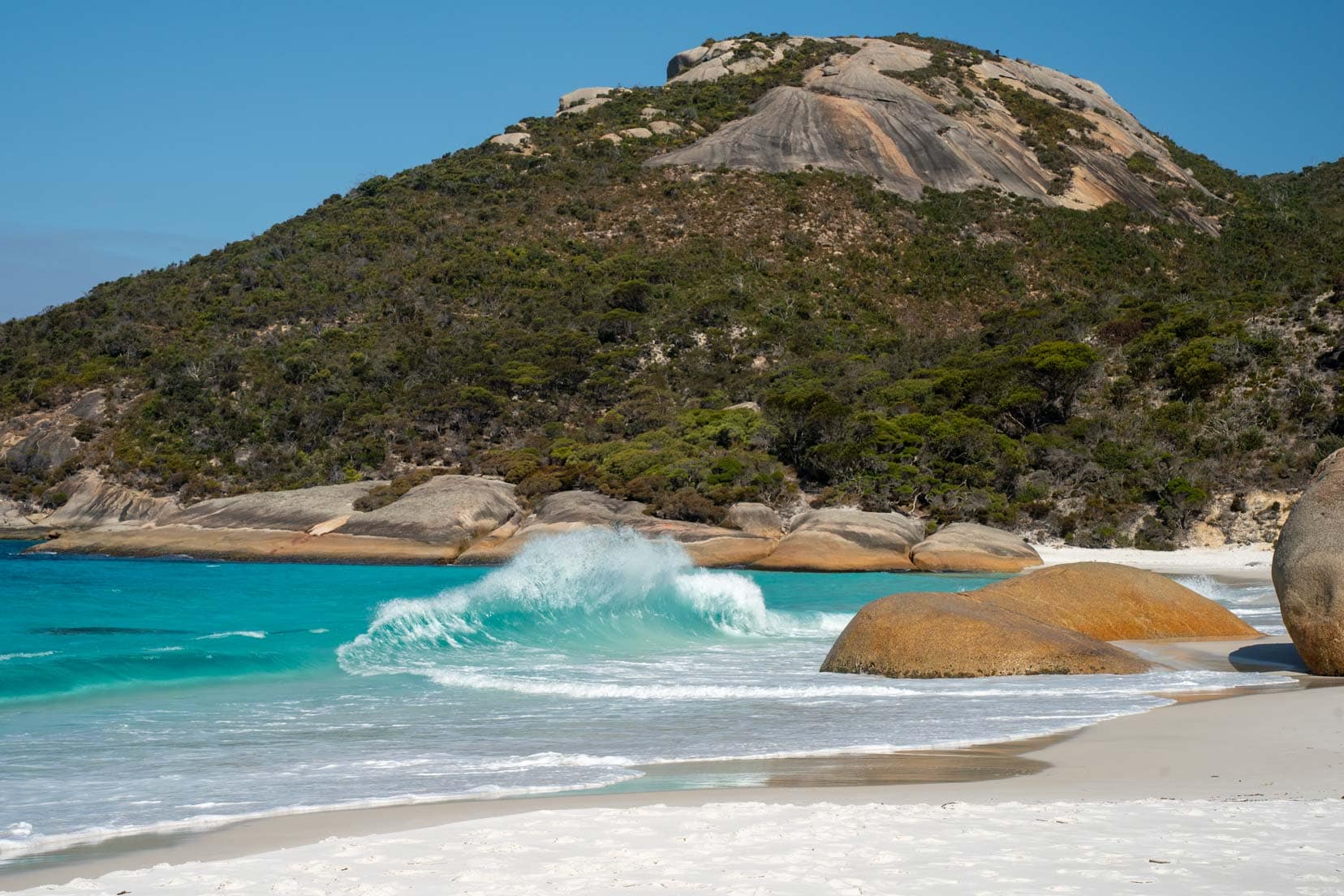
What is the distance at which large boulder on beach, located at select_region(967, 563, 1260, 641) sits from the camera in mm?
16328

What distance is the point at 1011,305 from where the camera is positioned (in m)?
70.2

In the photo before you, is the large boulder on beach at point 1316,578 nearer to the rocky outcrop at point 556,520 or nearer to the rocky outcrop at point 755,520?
the rocky outcrop at point 755,520

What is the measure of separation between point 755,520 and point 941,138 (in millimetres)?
57598

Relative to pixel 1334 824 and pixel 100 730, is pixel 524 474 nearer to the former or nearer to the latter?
pixel 100 730

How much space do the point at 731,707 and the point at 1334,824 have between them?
650 centimetres

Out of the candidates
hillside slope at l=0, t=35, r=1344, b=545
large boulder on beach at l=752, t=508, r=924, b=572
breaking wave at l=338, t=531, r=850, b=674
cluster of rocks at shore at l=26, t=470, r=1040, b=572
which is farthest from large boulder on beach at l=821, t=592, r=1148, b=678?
hillside slope at l=0, t=35, r=1344, b=545

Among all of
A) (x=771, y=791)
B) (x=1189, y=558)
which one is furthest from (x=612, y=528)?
(x=771, y=791)

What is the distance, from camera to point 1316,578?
506 inches

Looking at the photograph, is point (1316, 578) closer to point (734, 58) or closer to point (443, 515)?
point (443, 515)

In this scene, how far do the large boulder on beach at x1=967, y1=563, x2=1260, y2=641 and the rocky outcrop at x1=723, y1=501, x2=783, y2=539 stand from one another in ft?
72.9

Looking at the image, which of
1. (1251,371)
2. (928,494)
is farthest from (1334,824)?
(1251,371)

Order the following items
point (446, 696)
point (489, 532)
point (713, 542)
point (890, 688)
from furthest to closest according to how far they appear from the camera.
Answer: point (489, 532), point (713, 542), point (446, 696), point (890, 688)

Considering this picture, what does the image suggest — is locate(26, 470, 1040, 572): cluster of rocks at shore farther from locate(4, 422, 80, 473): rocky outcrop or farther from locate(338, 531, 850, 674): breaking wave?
locate(4, 422, 80, 473): rocky outcrop

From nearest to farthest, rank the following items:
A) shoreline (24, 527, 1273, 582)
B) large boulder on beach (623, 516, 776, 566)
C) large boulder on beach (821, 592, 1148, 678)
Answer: large boulder on beach (821, 592, 1148, 678), shoreline (24, 527, 1273, 582), large boulder on beach (623, 516, 776, 566)
